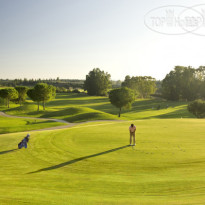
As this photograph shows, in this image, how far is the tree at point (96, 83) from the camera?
6230 inches

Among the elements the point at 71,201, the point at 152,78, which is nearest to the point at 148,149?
the point at 71,201

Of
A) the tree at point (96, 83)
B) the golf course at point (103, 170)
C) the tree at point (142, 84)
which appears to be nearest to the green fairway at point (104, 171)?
the golf course at point (103, 170)

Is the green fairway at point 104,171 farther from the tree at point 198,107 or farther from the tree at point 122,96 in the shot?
the tree at point 198,107

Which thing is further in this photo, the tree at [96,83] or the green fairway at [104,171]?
the tree at [96,83]

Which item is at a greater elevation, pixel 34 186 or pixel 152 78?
pixel 152 78

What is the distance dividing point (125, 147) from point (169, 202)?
9.37 metres

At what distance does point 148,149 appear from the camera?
56.3 feet

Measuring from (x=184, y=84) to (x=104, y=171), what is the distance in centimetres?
12663

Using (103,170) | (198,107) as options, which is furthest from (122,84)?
(103,170)

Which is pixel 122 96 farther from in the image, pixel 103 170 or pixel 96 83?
pixel 96 83

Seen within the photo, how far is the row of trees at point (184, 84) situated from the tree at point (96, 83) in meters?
49.0

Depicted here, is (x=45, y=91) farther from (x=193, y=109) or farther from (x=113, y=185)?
(x=113, y=185)

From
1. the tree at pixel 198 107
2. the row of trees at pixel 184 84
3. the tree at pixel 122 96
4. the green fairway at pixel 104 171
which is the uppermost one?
the row of trees at pixel 184 84

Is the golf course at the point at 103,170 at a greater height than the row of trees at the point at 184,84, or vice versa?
the row of trees at the point at 184,84
